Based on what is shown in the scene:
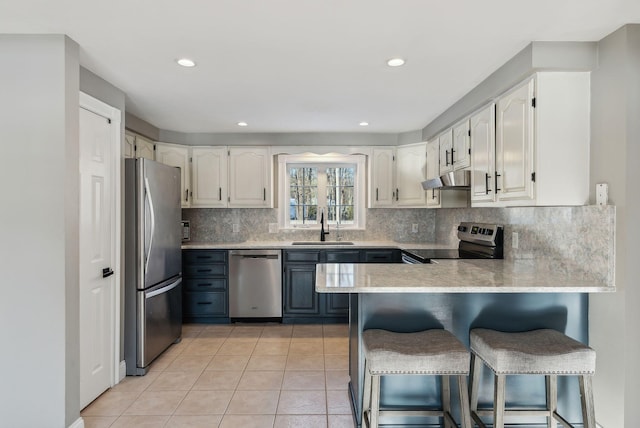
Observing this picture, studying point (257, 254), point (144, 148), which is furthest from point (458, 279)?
point (144, 148)

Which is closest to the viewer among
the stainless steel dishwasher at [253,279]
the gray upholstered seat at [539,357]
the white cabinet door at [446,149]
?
the gray upholstered seat at [539,357]

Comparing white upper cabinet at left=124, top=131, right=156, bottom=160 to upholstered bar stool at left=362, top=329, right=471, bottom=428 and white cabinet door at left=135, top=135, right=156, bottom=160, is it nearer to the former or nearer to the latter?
white cabinet door at left=135, top=135, right=156, bottom=160

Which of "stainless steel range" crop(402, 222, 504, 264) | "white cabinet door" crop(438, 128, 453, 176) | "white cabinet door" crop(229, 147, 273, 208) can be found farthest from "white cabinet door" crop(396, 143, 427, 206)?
"white cabinet door" crop(229, 147, 273, 208)

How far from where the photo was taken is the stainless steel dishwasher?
4.25 m

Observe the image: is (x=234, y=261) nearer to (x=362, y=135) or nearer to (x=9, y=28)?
(x=362, y=135)

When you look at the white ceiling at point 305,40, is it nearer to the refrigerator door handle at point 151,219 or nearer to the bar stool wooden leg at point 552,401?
the refrigerator door handle at point 151,219

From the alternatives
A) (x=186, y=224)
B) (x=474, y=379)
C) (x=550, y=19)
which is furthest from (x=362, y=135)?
(x=474, y=379)

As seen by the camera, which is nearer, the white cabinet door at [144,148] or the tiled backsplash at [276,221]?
the white cabinet door at [144,148]

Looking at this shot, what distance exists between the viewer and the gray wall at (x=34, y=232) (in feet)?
6.57

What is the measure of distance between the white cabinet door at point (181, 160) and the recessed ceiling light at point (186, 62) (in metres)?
2.15

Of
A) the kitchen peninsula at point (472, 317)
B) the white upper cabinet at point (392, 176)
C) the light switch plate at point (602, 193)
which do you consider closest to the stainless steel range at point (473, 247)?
the white upper cabinet at point (392, 176)

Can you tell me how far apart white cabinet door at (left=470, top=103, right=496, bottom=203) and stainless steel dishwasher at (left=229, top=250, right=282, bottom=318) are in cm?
228

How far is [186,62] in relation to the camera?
7.80 feet

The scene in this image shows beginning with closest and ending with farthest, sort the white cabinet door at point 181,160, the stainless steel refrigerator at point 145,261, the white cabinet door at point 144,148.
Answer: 1. the stainless steel refrigerator at point 145,261
2. the white cabinet door at point 144,148
3. the white cabinet door at point 181,160
